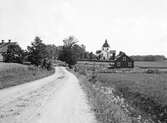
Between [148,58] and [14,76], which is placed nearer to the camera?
[14,76]

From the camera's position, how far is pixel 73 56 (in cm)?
9144

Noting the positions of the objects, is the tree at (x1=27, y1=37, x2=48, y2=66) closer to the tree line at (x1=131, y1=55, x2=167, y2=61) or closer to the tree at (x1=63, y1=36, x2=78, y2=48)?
the tree at (x1=63, y1=36, x2=78, y2=48)

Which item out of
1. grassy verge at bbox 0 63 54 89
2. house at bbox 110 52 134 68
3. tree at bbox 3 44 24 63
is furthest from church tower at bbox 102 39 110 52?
grassy verge at bbox 0 63 54 89

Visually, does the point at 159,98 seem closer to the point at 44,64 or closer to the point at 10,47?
the point at 44,64

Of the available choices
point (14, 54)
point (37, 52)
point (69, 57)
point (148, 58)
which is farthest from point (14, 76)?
point (148, 58)

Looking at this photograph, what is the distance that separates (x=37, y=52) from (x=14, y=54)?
8.41 metres

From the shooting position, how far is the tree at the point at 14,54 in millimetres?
65875

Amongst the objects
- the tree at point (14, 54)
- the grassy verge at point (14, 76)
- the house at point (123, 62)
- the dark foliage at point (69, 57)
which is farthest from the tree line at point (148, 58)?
the grassy verge at point (14, 76)

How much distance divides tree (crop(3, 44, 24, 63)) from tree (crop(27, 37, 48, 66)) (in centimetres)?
333

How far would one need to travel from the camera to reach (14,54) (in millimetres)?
68062

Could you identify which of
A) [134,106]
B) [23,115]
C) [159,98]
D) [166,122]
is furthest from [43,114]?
[159,98]

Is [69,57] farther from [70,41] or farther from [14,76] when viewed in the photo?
[14,76]

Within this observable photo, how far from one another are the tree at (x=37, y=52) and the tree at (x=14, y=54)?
333cm

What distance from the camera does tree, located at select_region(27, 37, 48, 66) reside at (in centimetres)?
6531
